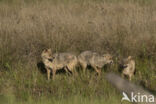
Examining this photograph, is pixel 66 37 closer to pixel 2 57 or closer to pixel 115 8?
pixel 2 57

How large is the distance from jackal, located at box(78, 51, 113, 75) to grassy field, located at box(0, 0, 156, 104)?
0.17m

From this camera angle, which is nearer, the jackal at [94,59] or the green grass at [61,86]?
the green grass at [61,86]

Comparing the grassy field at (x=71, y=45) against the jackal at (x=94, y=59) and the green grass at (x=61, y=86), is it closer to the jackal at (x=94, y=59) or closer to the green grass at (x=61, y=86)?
the green grass at (x=61, y=86)

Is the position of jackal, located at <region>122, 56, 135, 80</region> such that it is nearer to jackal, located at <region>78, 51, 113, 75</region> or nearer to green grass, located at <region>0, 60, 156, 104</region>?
green grass, located at <region>0, 60, 156, 104</region>

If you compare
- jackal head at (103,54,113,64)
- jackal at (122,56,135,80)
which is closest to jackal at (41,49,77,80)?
jackal head at (103,54,113,64)

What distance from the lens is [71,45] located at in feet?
26.4

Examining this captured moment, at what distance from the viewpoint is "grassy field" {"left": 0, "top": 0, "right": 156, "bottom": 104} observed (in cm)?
649

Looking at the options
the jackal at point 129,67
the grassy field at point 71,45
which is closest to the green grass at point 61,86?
the grassy field at point 71,45

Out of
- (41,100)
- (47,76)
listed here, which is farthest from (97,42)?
(41,100)

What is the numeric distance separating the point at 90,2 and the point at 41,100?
20.3 feet

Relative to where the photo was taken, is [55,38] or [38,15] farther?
[38,15]

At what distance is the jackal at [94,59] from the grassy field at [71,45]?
0.57 feet

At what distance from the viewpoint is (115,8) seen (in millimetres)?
10297

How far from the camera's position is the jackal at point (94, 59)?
7.43 m
